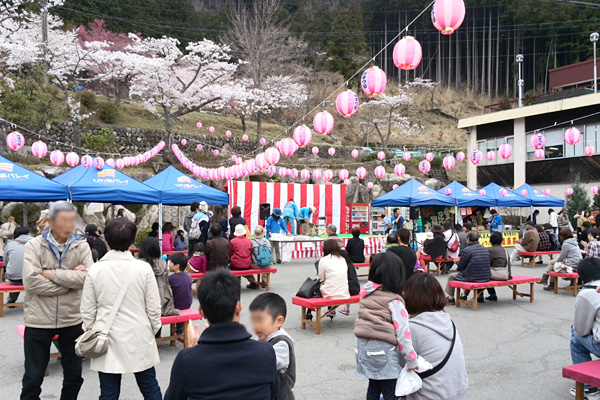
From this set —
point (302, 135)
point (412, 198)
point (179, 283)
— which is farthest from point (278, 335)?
point (412, 198)

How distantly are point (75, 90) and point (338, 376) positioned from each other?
93.0 ft

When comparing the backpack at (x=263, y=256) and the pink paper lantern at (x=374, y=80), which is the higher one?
the pink paper lantern at (x=374, y=80)

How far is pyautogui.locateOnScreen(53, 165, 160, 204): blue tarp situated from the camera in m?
9.56

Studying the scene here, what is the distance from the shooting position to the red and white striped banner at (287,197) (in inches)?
724

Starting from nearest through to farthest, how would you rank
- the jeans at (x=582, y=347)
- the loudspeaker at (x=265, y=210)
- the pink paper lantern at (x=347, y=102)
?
the jeans at (x=582, y=347) < the pink paper lantern at (x=347, y=102) < the loudspeaker at (x=265, y=210)

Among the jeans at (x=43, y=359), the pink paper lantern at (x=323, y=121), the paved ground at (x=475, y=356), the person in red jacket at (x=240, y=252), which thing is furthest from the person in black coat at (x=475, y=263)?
the jeans at (x=43, y=359)

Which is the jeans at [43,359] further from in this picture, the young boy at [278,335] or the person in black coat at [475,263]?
the person in black coat at [475,263]

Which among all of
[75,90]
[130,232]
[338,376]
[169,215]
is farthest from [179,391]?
[75,90]

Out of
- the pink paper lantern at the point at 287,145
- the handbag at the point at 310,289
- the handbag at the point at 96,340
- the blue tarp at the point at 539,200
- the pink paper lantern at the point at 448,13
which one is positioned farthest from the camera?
the blue tarp at the point at 539,200

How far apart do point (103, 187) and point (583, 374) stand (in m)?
9.04

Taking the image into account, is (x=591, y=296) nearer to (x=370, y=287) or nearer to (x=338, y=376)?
(x=370, y=287)

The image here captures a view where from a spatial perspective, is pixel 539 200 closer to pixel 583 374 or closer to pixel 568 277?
pixel 568 277

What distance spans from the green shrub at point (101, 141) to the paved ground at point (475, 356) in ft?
54.0

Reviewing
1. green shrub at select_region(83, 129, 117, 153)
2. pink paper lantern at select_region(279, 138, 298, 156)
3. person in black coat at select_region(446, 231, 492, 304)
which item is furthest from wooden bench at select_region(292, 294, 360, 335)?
green shrub at select_region(83, 129, 117, 153)
